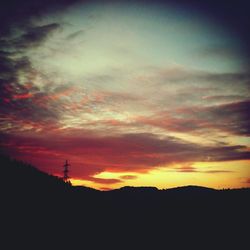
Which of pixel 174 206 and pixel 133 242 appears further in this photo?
pixel 174 206

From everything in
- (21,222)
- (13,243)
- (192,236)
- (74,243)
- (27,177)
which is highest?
(27,177)

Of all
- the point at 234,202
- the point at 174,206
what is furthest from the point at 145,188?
the point at 234,202

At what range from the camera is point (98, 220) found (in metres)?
21.9

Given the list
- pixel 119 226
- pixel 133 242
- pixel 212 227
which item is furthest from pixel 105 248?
pixel 212 227

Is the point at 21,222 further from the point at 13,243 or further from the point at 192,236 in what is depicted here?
the point at 192,236

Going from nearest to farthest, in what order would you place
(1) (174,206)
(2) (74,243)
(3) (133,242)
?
(2) (74,243), (3) (133,242), (1) (174,206)

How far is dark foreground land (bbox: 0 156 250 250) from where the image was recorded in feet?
46.4

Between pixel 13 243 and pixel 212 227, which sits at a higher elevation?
pixel 13 243

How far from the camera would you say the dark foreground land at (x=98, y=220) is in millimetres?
14141

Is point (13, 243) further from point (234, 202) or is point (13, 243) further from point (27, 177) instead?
point (234, 202)

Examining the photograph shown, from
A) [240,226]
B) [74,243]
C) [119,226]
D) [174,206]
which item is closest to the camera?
[74,243]

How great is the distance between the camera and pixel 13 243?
12164 mm

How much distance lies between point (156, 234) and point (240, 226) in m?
10.2

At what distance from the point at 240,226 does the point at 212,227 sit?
10.7ft
